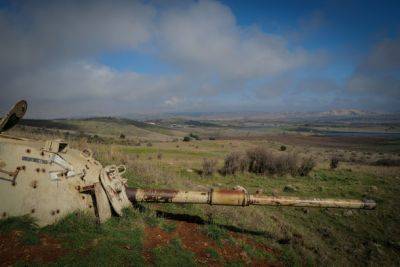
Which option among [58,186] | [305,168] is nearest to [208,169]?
[305,168]

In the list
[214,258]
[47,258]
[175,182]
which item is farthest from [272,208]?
[47,258]

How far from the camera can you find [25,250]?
14.2 ft

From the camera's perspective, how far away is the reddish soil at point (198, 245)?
5461 mm

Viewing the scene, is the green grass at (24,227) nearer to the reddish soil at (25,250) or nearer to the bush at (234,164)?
the reddish soil at (25,250)

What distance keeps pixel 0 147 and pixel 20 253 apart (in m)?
1.86

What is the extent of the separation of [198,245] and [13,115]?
4.47m

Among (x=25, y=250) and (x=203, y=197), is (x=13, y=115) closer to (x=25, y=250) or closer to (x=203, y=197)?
(x=25, y=250)

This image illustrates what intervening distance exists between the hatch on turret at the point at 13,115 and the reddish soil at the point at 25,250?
203 centimetres

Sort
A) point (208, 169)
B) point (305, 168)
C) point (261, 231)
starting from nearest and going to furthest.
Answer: point (261, 231) → point (208, 169) → point (305, 168)

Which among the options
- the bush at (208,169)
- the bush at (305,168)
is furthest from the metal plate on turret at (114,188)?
the bush at (305,168)

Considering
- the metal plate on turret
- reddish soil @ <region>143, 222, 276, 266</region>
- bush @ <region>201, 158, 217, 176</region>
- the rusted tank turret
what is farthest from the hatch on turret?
bush @ <region>201, 158, 217, 176</region>

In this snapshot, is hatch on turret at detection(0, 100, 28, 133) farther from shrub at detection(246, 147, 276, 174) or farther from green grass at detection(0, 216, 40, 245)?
shrub at detection(246, 147, 276, 174)

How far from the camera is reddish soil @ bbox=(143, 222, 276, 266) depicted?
A: 5.46 metres

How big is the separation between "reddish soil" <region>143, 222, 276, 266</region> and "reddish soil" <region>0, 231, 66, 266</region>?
149 cm
